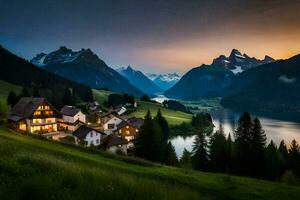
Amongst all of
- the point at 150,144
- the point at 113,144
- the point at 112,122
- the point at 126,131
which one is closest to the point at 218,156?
the point at 150,144

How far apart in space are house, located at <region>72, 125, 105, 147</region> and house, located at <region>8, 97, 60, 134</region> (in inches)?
421

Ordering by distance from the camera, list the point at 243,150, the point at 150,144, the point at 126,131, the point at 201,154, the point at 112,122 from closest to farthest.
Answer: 1. the point at 243,150
2. the point at 150,144
3. the point at 201,154
4. the point at 126,131
5. the point at 112,122

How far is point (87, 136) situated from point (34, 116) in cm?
1644

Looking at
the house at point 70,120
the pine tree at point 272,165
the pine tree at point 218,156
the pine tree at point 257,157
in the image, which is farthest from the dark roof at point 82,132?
the pine tree at point 272,165

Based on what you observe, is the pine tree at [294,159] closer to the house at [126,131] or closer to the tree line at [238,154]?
the tree line at [238,154]

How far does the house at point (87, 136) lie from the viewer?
85312 millimetres

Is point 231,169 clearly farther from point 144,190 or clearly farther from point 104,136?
point 144,190

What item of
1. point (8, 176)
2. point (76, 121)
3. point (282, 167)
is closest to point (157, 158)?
point (282, 167)

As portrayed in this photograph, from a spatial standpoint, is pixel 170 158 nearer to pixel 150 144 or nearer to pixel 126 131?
pixel 150 144

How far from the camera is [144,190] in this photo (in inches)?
453

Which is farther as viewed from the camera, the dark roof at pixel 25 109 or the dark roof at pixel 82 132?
the dark roof at pixel 25 109

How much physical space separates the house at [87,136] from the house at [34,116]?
10.7 metres

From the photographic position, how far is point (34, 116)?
89.5 meters

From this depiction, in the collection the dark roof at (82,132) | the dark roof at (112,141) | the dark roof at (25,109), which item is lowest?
the dark roof at (112,141)
